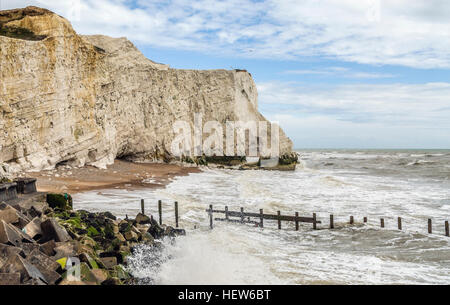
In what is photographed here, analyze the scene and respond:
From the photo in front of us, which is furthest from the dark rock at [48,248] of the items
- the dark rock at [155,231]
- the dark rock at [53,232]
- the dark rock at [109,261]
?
the dark rock at [155,231]

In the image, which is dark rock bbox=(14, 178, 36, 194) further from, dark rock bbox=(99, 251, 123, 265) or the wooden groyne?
the wooden groyne

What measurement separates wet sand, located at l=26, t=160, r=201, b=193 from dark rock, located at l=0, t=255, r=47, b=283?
14.1 m

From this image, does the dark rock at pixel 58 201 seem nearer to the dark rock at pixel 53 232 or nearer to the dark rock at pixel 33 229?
the dark rock at pixel 33 229

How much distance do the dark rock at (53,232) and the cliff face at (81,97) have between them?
35.5 feet

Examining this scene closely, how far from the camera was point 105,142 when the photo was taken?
3278 cm

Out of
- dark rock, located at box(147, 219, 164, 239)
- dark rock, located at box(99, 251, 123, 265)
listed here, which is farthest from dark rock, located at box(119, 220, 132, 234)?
dark rock, located at box(99, 251, 123, 265)

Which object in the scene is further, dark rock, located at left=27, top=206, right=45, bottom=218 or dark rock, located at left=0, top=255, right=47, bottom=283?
dark rock, located at left=27, top=206, right=45, bottom=218

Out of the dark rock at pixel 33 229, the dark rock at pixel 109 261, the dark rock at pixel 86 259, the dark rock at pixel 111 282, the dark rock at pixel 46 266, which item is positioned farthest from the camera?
the dark rock at pixel 33 229

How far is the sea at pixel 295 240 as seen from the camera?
9.22 metres

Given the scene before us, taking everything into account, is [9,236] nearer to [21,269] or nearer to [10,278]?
[21,269]

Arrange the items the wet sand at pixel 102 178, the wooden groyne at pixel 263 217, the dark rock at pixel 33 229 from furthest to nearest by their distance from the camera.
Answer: the wet sand at pixel 102 178
the wooden groyne at pixel 263 217
the dark rock at pixel 33 229

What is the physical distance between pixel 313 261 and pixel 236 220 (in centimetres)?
638

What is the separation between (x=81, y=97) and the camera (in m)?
29.3

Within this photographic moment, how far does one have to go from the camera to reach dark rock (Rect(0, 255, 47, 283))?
571cm
